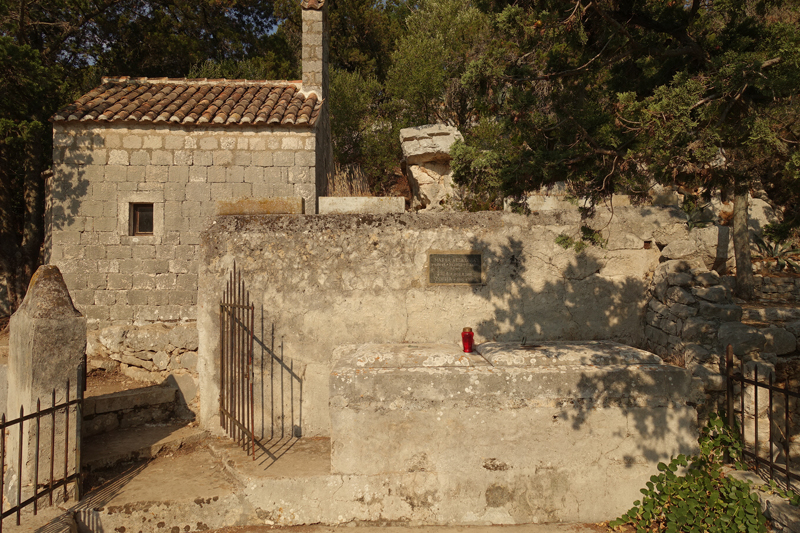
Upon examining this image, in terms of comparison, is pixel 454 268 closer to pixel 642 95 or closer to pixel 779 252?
pixel 642 95

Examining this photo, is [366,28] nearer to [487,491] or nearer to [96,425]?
[96,425]

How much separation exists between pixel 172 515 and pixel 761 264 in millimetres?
14665

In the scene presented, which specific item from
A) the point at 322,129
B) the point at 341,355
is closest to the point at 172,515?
the point at 341,355

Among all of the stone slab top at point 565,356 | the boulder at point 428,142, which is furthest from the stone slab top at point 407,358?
the boulder at point 428,142

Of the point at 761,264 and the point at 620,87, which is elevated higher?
the point at 620,87

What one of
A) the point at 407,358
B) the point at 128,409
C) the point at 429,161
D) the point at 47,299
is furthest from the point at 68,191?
the point at 429,161

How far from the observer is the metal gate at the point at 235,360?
193 inches

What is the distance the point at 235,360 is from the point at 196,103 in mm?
6135

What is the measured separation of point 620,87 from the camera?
462 centimetres

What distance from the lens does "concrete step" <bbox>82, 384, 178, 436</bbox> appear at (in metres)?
6.02

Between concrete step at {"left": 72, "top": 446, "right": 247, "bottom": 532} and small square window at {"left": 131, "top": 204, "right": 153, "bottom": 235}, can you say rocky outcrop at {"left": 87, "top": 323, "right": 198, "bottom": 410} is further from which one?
concrete step at {"left": 72, "top": 446, "right": 247, "bottom": 532}

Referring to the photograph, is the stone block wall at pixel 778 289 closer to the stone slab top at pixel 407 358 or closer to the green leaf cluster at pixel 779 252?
the green leaf cluster at pixel 779 252

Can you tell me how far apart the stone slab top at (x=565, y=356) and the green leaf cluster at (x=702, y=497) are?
791 millimetres

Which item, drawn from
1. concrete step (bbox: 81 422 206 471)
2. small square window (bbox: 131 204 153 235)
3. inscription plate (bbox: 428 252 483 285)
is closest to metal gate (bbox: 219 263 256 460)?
concrete step (bbox: 81 422 206 471)
